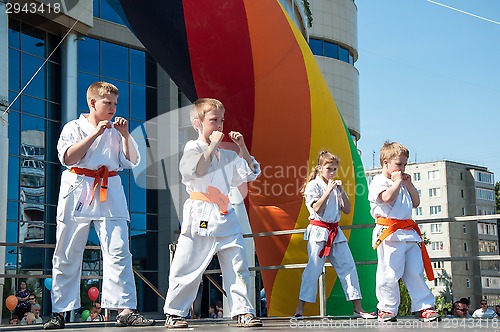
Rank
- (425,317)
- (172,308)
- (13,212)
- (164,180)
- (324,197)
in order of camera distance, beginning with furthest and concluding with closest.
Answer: (164,180) → (13,212) → (324,197) → (425,317) → (172,308)

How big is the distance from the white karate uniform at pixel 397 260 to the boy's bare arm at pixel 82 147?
88.3 inches

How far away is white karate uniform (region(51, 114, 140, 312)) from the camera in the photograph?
5473 mm

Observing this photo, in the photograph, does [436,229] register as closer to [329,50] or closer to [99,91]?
[329,50]

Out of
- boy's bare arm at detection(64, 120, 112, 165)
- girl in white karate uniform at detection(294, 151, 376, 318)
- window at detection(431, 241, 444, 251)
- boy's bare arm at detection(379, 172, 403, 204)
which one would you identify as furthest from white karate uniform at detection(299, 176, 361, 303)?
window at detection(431, 241, 444, 251)

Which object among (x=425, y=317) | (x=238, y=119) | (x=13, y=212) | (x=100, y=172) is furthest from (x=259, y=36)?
(x=13, y=212)

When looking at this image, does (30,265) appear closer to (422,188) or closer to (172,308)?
(172,308)

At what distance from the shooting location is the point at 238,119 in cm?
803

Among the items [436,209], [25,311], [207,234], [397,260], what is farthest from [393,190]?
[436,209]

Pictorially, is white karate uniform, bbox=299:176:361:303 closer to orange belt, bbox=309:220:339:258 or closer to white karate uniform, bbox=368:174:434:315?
orange belt, bbox=309:220:339:258

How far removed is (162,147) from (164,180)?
74.4 inches

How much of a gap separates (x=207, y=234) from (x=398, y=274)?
169 centimetres

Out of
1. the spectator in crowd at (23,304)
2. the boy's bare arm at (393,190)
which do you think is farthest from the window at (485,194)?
the boy's bare arm at (393,190)

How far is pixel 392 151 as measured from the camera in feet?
19.9

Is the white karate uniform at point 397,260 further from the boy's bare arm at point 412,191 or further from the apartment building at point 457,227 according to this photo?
the apartment building at point 457,227
